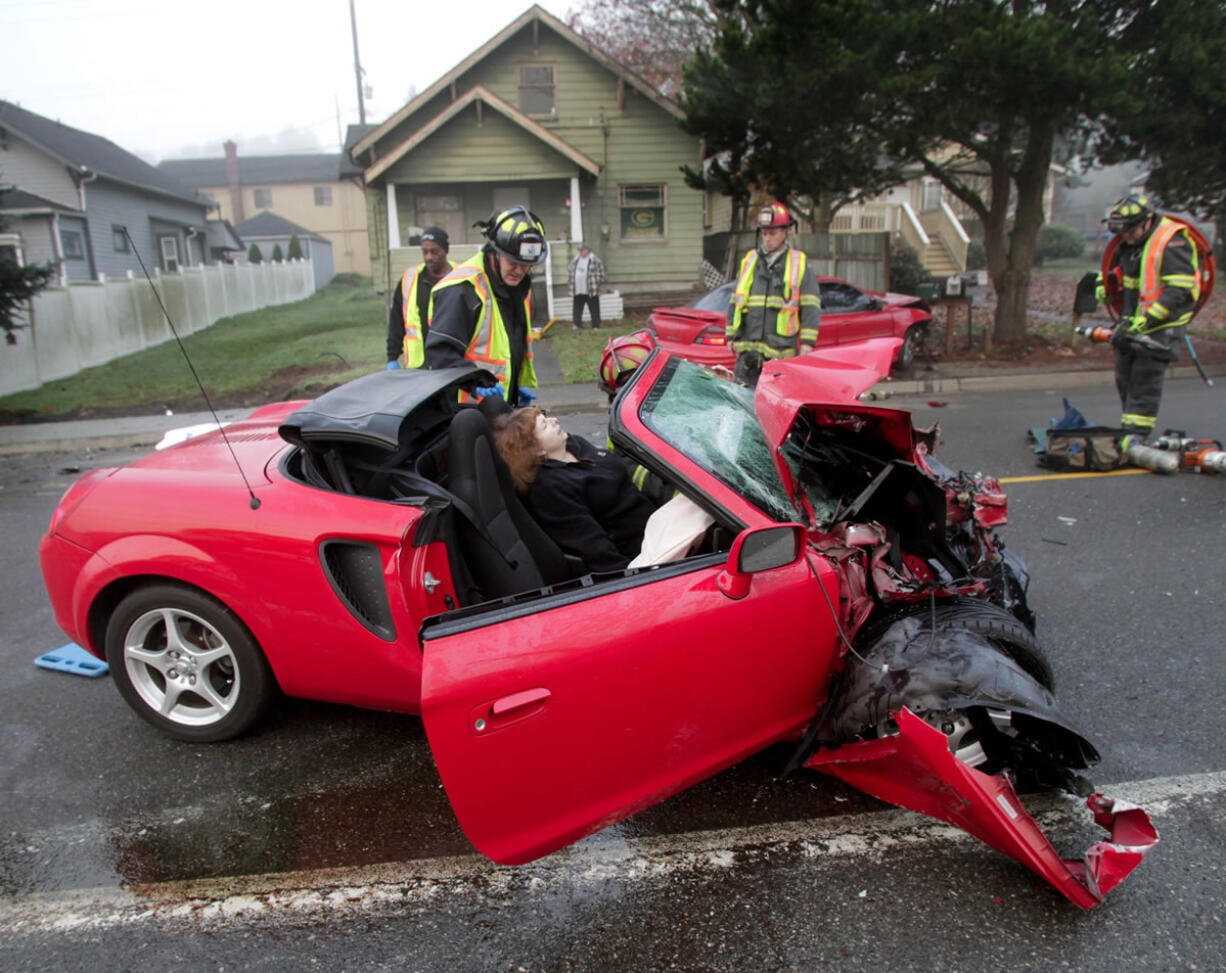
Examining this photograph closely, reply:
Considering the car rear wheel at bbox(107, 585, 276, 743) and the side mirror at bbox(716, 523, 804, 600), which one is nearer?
the side mirror at bbox(716, 523, 804, 600)

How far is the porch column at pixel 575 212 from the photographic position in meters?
19.3

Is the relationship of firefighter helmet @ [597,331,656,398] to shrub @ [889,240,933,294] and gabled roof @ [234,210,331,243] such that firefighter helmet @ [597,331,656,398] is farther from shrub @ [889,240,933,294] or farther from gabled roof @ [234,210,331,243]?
gabled roof @ [234,210,331,243]

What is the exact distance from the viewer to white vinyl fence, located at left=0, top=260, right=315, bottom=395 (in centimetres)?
1327

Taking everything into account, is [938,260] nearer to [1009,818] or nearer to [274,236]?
[1009,818]

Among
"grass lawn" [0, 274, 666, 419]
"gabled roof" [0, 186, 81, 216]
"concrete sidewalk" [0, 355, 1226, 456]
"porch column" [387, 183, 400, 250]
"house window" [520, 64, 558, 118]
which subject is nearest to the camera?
"concrete sidewalk" [0, 355, 1226, 456]

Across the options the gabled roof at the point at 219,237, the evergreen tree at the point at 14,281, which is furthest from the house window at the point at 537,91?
the gabled roof at the point at 219,237

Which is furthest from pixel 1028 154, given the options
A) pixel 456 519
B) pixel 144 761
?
pixel 144 761

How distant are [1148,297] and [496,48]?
1738 centimetres

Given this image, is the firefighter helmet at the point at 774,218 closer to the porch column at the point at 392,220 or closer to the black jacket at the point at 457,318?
the black jacket at the point at 457,318

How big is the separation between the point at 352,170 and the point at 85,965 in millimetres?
24671

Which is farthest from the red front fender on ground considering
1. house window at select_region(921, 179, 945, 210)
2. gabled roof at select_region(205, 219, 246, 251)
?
gabled roof at select_region(205, 219, 246, 251)

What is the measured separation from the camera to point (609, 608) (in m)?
2.37

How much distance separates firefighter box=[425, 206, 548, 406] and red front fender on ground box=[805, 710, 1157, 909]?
2689 mm

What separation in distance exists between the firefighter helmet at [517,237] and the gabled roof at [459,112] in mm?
15411
